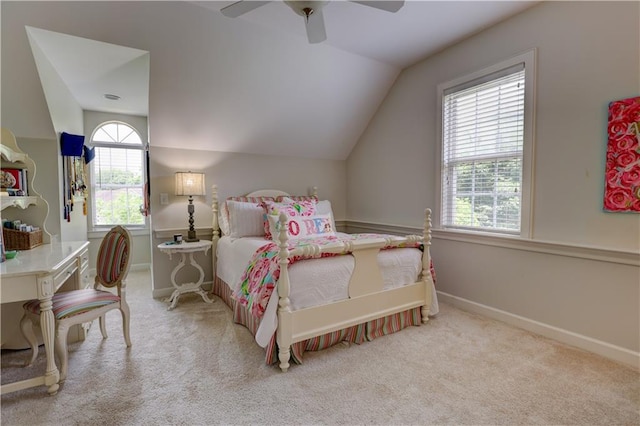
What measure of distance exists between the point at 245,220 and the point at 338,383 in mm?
1951

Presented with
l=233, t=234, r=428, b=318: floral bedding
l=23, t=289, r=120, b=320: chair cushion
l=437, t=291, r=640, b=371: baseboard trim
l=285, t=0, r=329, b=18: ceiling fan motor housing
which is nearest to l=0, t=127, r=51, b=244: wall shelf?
l=23, t=289, r=120, b=320: chair cushion

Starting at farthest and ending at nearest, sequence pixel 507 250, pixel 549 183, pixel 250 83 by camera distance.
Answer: pixel 250 83, pixel 507 250, pixel 549 183

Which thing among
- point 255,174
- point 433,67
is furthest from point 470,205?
point 255,174

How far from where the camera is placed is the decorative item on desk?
3369mm

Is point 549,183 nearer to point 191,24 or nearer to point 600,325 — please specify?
point 600,325

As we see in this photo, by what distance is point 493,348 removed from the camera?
2.33m

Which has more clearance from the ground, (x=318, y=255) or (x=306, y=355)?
(x=318, y=255)

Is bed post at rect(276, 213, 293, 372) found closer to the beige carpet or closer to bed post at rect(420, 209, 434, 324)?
the beige carpet

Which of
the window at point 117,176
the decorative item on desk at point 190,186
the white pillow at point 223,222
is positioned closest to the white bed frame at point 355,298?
the white pillow at point 223,222

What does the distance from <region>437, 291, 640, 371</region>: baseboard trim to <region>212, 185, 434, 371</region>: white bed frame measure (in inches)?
22.6

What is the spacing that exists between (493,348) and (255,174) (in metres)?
3.13

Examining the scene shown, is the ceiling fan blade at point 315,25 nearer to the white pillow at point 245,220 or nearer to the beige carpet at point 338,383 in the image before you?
the white pillow at point 245,220

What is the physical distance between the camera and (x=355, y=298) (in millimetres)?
2361

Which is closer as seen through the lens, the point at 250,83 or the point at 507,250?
the point at 507,250
